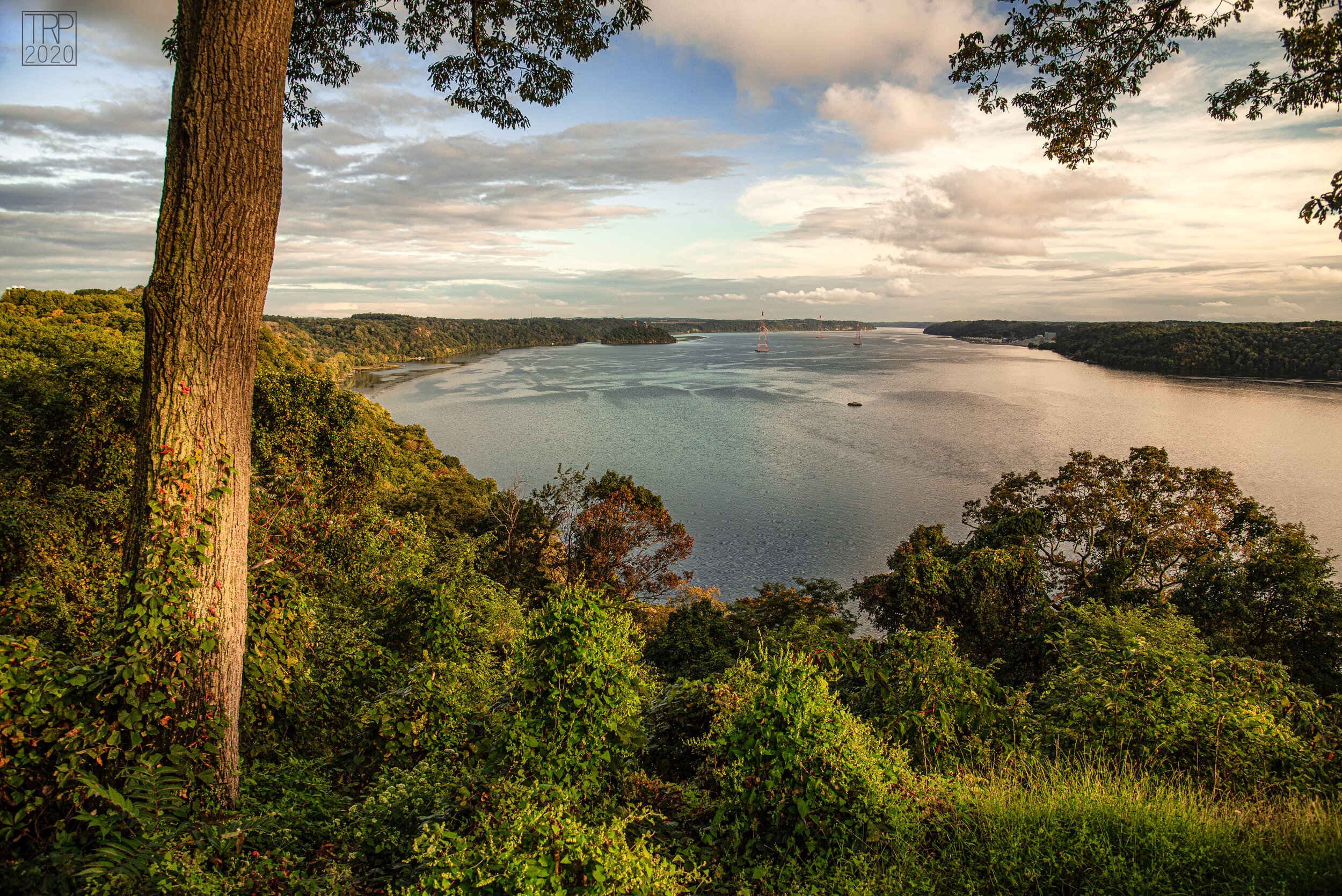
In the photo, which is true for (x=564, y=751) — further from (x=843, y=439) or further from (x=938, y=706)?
(x=843, y=439)

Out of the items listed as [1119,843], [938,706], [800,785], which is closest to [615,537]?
[938,706]

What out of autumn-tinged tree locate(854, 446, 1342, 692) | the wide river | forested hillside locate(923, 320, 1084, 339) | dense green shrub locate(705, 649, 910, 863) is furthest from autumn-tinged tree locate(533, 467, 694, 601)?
forested hillside locate(923, 320, 1084, 339)

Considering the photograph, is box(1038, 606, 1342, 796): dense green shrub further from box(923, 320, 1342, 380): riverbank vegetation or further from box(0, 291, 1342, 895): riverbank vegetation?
box(923, 320, 1342, 380): riverbank vegetation

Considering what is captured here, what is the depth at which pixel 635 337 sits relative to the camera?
616 feet

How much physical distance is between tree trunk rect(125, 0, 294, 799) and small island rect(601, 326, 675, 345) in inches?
7268

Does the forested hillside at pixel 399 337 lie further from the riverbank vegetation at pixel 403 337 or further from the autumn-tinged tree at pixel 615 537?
the autumn-tinged tree at pixel 615 537

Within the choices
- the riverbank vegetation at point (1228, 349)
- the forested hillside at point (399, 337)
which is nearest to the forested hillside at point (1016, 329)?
the riverbank vegetation at point (1228, 349)

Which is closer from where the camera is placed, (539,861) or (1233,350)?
(539,861)

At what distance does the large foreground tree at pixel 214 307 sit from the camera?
9.93 ft

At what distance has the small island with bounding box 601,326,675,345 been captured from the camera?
186625mm

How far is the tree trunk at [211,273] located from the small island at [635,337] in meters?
185

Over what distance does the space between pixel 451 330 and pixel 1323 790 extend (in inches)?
6318

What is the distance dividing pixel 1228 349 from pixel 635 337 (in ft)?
463

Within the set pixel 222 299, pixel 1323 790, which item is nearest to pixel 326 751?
pixel 222 299
